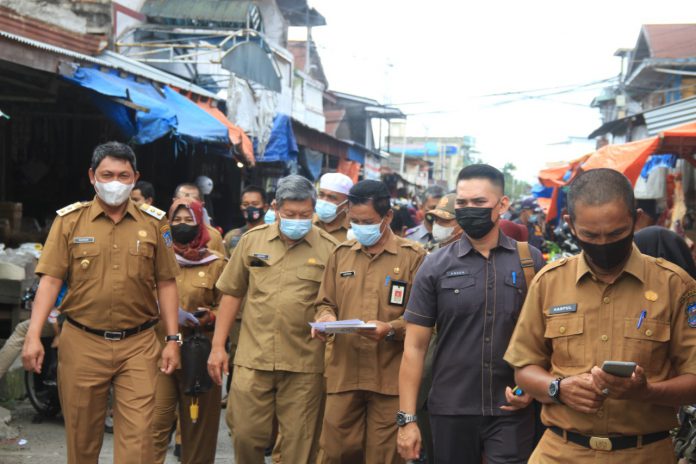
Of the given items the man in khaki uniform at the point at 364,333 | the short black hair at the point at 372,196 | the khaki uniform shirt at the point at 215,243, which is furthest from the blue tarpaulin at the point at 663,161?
the man in khaki uniform at the point at 364,333

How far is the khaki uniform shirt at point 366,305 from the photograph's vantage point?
5254 millimetres

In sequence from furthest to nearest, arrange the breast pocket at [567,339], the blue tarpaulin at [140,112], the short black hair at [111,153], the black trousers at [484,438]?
the blue tarpaulin at [140,112]
the short black hair at [111,153]
the black trousers at [484,438]
the breast pocket at [567,339]

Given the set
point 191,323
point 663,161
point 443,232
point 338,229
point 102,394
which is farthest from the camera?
point 663,161

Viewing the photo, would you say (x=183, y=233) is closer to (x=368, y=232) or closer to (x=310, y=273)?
(x=310, y=273)

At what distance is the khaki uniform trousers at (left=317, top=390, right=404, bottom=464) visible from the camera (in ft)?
17.0

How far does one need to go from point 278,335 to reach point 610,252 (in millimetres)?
2876

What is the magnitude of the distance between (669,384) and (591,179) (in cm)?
82

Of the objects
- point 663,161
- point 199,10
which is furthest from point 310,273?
point 199,10

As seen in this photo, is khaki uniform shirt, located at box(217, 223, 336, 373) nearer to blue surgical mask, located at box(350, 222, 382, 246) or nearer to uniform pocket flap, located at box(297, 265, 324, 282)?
uniform pocket flap, located at box(297, 265, 324, 282)

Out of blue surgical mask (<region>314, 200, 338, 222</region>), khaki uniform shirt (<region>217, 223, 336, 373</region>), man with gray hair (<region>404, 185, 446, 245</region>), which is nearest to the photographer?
khaki uniform shirt (<region>217, 223, 336, 373</region>)

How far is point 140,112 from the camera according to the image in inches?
393

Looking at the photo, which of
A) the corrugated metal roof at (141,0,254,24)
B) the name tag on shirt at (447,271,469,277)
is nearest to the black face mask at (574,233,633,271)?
the name tag on shirt at (447,271,469,277)

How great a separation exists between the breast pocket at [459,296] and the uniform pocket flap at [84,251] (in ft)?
7.41

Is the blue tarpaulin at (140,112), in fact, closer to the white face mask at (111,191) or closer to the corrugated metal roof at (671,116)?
the white face mask at (111,191)
